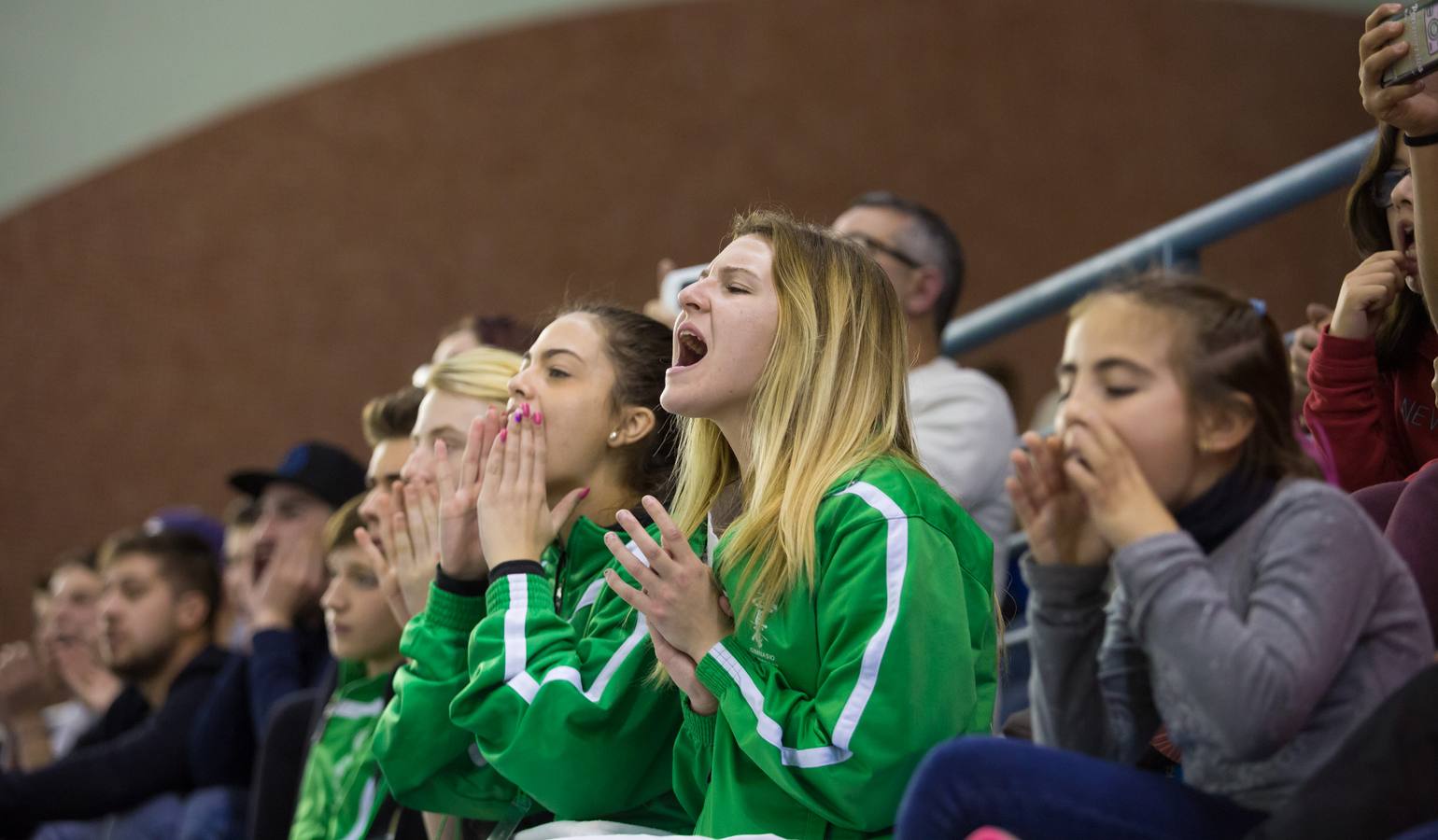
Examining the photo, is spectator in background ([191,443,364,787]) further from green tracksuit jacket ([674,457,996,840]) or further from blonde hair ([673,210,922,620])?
green tracksuit jacket ([674,457,996,840])

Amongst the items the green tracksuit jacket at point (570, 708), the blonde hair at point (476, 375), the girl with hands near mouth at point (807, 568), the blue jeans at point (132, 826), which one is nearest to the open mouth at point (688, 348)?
the girl with hands near mouth at point (807, 568)

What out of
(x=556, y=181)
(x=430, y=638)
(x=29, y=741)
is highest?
(x=556, y=181)

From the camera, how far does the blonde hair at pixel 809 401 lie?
4.86 ft

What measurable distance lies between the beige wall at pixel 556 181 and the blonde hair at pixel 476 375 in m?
2.98

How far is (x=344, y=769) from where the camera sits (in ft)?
7.55

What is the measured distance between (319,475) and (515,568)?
1331 mm

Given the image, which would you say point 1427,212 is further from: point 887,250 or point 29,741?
point 29,741

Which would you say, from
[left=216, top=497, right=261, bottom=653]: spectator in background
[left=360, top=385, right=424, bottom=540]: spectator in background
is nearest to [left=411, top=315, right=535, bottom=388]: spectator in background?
[left=360, top=385, right=424, bottom=540]: spectator in background

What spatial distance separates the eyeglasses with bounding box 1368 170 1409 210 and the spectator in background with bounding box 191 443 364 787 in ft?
6.34

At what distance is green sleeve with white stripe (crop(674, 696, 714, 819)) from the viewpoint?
1.53m

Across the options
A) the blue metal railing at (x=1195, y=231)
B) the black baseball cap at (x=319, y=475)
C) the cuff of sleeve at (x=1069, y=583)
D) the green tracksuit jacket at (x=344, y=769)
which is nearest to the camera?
the cuff of sleeve at (x=1069, y=583)

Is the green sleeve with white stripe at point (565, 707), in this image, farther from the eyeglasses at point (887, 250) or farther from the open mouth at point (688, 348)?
the eyeglasses at point (887, 250)

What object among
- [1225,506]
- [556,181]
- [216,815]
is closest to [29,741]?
[216,815]

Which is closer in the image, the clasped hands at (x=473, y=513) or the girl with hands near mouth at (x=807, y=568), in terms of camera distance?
the girl with hands near mouth at (x=807, y=568)
